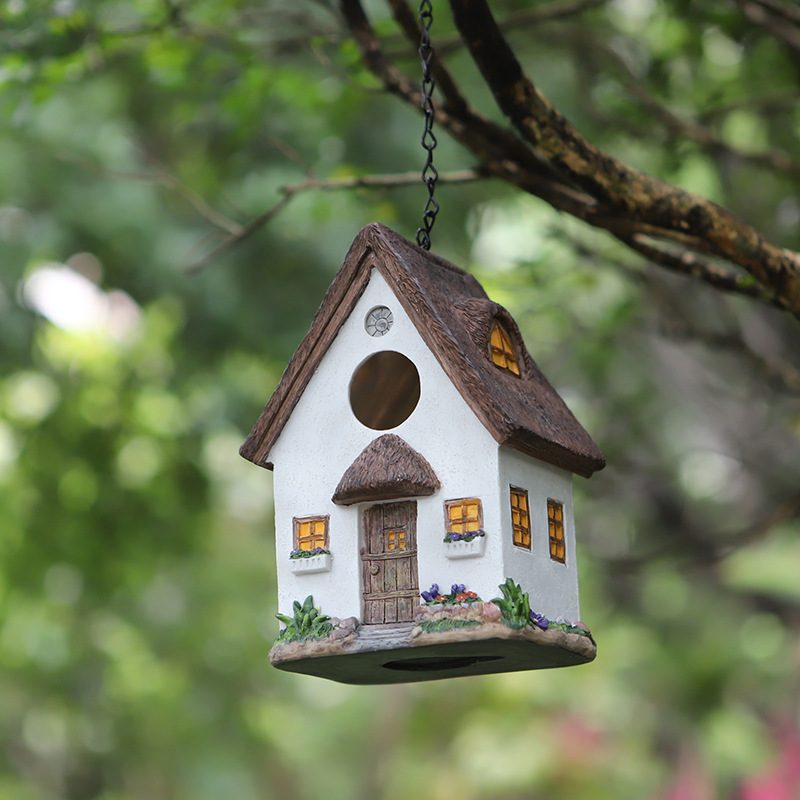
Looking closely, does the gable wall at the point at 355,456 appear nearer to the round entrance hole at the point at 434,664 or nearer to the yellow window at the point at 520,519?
the yellow window at the point at 520,519

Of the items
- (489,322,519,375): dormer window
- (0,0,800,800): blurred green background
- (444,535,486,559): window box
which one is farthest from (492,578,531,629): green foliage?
(0,0,800,800): blurred green background

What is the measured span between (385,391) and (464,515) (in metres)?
0.93

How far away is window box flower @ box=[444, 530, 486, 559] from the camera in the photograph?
3531 millimetres

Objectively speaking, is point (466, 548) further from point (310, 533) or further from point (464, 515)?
point (310, 533)

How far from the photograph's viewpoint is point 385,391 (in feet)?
14.4

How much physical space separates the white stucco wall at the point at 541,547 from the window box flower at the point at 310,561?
59 centimetres

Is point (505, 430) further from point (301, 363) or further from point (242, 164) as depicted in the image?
point (242, 164)

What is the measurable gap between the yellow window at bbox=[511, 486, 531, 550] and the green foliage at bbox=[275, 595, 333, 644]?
2.12 feet

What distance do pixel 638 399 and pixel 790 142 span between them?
3077 mm

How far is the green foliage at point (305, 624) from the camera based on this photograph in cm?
371

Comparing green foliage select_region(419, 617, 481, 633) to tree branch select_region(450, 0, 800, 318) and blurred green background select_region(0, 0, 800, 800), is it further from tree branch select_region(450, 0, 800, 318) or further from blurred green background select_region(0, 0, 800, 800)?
blurred green background select_region(0, 0, 800, 800)

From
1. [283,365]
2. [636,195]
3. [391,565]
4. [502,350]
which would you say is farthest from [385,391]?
[283,365]

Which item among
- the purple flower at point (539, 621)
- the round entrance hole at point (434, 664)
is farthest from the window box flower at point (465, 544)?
the round entrance hole at point (434, 664)

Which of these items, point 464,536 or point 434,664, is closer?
point 464,536
